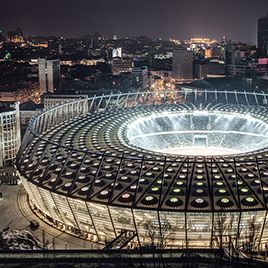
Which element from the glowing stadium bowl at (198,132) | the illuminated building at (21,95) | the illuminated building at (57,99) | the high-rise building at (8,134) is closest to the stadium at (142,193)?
A: the glowing stadium bowl at (198,132)

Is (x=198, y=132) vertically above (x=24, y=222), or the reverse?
(x=198, y=132)

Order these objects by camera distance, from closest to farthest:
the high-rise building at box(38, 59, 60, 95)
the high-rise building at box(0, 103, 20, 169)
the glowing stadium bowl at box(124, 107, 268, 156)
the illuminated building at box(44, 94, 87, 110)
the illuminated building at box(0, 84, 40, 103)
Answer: the glowing stadium bowl at box(124, 107, 268, 156)
the high-rise building at box(0, 103, 20, 169)
the illuminated building at box(44, 94, 87, 110)
the illuminated building at box(0, 84, 40, 103)
the high-rise building at box(38, 59, 60, 95)

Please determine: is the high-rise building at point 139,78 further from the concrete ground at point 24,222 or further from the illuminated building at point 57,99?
the concrete ground at point 24,222

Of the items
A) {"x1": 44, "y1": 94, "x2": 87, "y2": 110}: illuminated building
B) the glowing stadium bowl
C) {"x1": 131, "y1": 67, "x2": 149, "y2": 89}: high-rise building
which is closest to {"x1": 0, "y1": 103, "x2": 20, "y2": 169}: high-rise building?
the glowing stadium bowl

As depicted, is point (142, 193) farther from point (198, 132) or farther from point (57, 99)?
point (57, 99)

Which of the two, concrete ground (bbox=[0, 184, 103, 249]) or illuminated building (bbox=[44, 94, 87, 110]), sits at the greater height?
illuminated building (bbox=[44, 94, 87, 110])

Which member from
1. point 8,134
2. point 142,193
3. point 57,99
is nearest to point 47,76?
point 57,99

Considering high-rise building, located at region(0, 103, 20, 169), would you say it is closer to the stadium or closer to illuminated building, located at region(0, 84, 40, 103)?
the stadium

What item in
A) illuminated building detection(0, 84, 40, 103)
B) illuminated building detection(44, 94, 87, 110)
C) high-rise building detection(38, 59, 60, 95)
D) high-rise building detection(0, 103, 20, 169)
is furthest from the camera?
high-rise building detection(38, 59, 60, 95)

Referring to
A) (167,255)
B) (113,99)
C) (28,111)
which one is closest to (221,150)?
(167,255)
